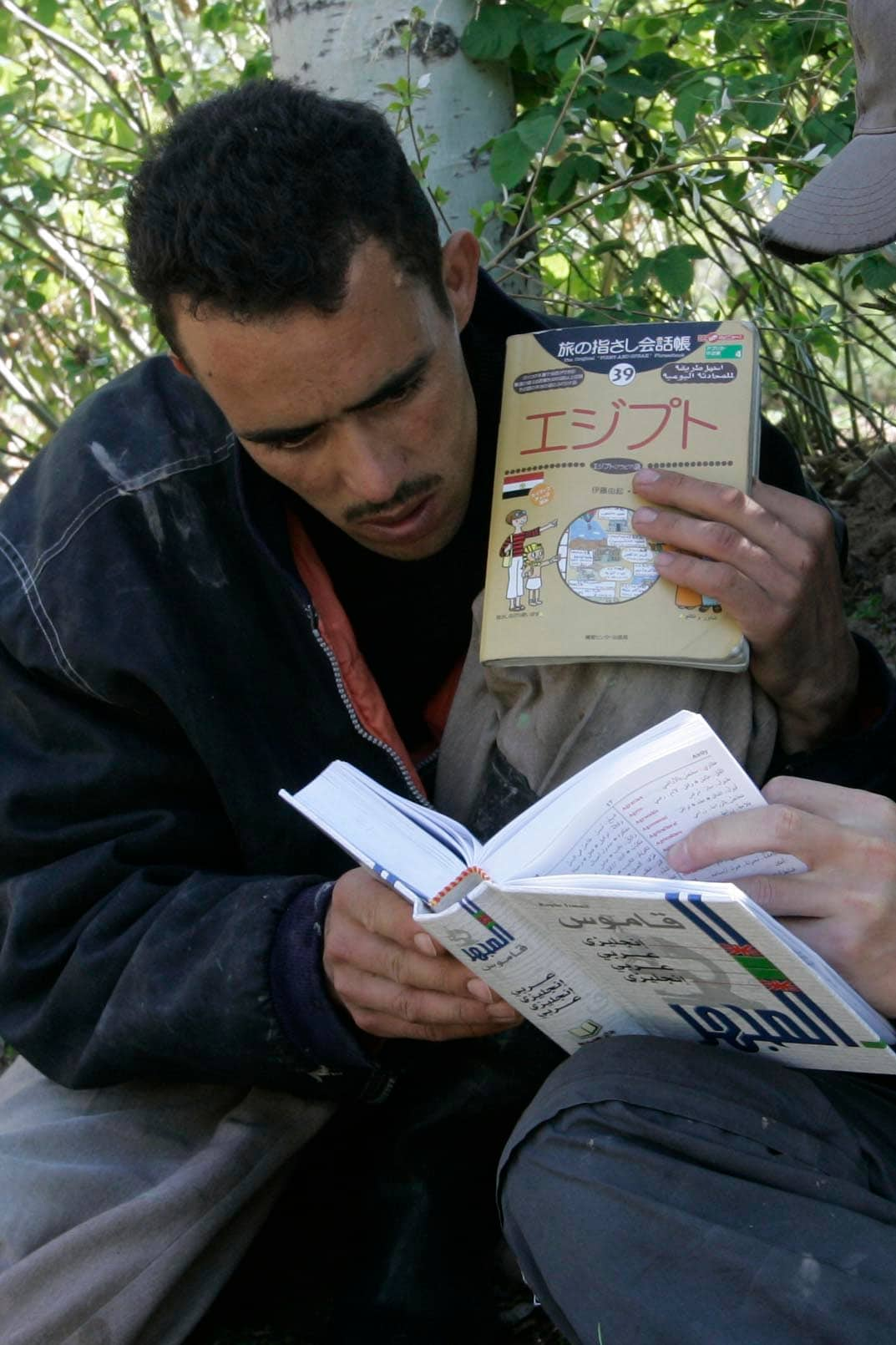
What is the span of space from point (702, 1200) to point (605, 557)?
78 centimetres

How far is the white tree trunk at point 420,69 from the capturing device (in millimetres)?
2705

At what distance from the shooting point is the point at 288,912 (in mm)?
1871

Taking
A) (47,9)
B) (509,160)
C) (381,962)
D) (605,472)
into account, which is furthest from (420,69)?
(381,962)

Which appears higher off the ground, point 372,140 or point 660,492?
point 372,140

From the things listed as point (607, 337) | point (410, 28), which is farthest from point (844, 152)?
point (410, 28)

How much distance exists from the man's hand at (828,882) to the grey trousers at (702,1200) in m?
0.17

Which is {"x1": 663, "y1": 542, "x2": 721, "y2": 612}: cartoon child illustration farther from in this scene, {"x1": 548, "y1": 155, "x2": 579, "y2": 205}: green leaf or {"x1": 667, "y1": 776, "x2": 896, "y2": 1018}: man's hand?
{"x1": 548, "y1": 155, "x2": 579, "y2": 205}: green leaf

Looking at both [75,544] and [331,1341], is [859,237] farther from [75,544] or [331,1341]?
[331,1341]

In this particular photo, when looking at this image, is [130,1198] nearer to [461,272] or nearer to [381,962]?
[381,962]

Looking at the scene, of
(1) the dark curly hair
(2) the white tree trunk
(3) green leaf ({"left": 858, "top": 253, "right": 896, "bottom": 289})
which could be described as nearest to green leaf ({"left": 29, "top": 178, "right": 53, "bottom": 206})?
(2) the white tree trunk

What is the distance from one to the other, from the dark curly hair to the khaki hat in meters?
0.49

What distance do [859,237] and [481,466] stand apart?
2.22 feet

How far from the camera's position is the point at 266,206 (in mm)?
1823

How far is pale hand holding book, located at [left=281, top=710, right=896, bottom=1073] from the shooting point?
4.46 feet
